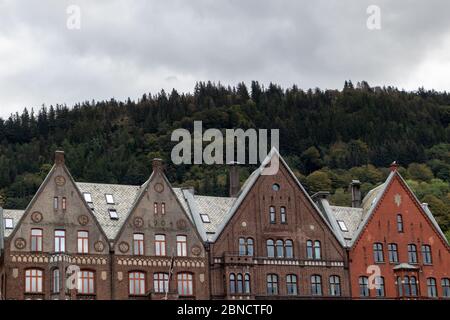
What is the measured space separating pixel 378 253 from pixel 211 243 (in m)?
16.4

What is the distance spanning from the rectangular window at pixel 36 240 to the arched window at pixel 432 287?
36033 millimetres

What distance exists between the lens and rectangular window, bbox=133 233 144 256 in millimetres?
71925

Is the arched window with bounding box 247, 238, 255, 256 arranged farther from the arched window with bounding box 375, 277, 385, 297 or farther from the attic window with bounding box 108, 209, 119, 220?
the arched window with bounding box 375, 277, 385, 297

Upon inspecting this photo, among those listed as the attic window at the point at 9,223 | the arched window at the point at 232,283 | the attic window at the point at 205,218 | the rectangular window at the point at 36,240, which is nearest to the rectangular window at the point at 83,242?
the rectangular window at the point at 36,240

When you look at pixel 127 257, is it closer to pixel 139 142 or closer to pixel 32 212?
pixel 32 212

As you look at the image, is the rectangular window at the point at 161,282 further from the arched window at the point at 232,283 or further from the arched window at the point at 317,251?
the arched window at the point at 317,251

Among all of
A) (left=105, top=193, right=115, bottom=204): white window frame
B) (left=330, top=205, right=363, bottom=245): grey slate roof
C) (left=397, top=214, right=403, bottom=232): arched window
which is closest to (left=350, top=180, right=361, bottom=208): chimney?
(left=330, top=205, right=363, bottom=245): grey slate roof

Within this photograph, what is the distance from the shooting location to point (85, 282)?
2719 inches

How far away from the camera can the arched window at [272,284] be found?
248ft

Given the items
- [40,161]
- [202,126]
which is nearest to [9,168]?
[40,161]

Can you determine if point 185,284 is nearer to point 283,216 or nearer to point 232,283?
point 232,283

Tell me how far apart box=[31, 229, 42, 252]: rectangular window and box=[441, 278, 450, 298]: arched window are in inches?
1483

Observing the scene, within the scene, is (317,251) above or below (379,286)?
above

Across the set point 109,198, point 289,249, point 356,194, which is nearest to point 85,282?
point 109,198
